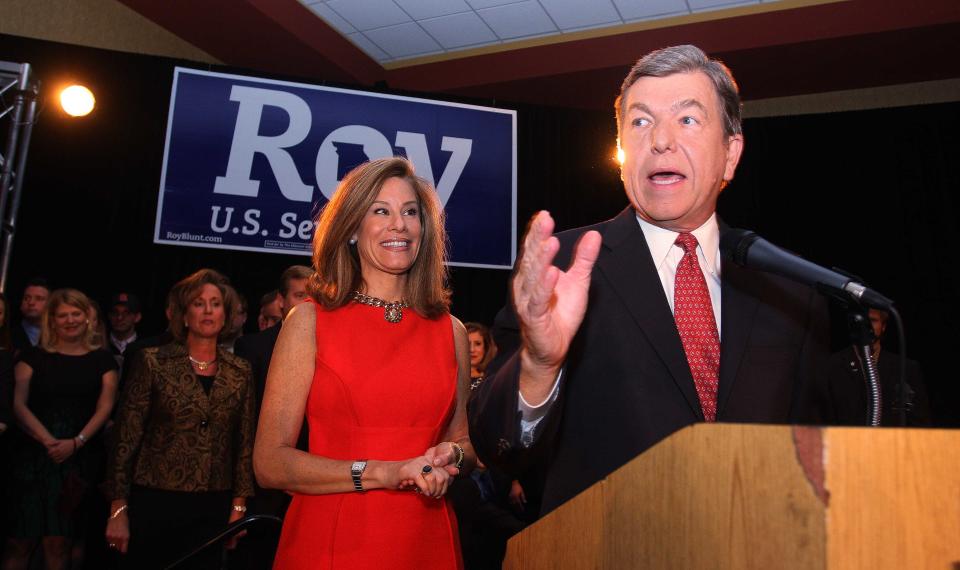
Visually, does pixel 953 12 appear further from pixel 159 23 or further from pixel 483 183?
pixel 159 23

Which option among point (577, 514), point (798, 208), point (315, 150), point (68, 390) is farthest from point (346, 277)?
point (798, 208)

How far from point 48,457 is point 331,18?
389cm

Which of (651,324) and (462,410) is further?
(462,410)

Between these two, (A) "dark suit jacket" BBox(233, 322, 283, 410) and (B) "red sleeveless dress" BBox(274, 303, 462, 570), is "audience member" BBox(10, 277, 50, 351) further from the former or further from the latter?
(B) "red sleeveless dress" BBox(274, 303, 462, 570)

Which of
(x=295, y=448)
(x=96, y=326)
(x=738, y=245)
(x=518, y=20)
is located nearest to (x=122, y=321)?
(x=96, y=326)

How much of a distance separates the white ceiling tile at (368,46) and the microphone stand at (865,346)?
6.24 meters

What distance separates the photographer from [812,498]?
0.67 m

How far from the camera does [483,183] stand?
6.38m

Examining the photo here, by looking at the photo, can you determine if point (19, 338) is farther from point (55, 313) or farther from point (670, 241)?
point (670, 241)

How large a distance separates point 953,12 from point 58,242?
6.17 metres

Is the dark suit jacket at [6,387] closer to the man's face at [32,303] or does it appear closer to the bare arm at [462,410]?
the man's face at [32,303]

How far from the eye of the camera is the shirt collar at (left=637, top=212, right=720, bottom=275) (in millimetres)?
1442

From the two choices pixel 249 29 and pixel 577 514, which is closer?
pixel 577 514

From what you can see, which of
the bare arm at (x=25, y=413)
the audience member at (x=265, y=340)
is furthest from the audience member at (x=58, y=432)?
the audience member at (x=265, y=340)
